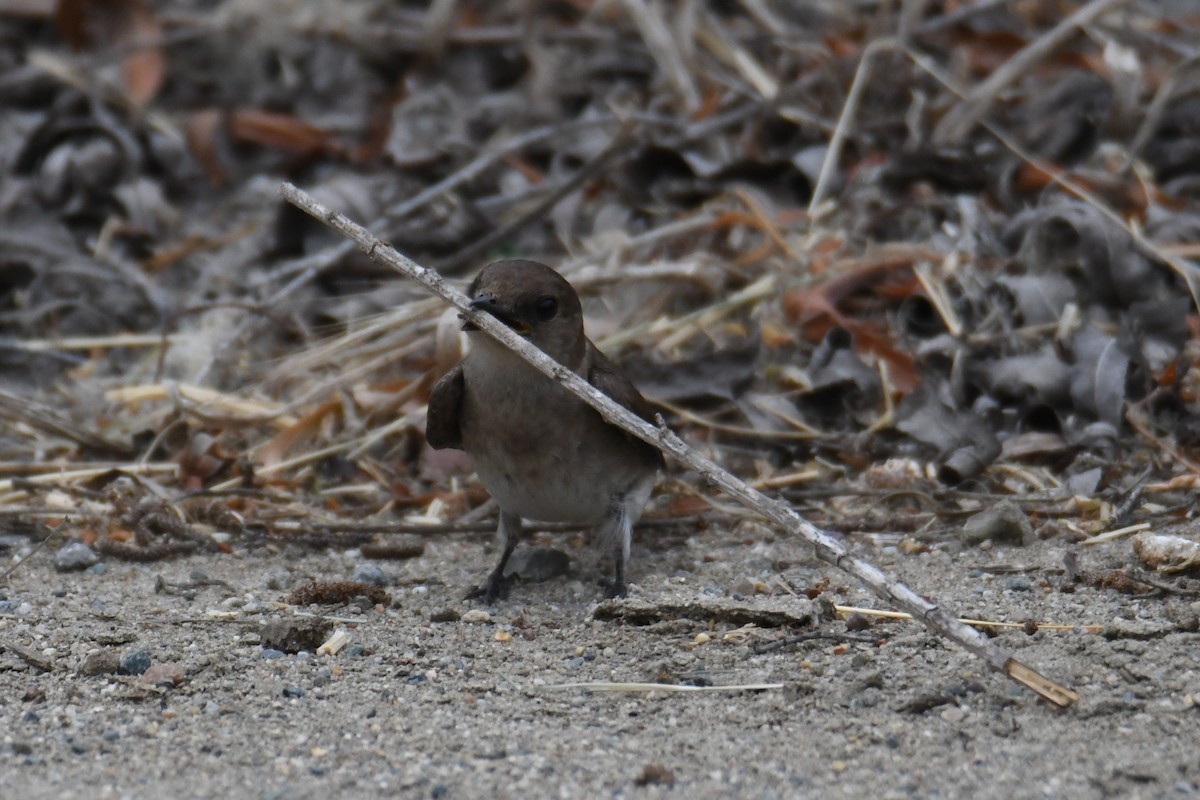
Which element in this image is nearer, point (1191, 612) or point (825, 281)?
point (1191, 612)

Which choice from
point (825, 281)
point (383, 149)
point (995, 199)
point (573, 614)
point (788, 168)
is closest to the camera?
point (573, 614)

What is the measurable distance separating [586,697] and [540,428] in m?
1.60

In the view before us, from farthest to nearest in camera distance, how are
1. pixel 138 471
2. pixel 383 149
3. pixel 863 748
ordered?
pixel 383 149
pixel 138 471
pixel 863 748

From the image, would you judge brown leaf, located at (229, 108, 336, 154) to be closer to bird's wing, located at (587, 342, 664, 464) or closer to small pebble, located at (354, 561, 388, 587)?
bird's wing, located at (587, 342, 664, 464)

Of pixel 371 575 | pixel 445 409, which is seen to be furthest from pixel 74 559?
pixel 445 409

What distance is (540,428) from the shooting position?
581 cm

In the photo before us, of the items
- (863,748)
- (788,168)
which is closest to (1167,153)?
(788,168)

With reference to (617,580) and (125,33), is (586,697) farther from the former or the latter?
(125,33)

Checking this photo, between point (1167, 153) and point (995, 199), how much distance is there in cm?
116

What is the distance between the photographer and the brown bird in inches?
225

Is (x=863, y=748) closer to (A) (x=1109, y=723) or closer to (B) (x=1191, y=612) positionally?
(A) (x=1109, y=723)

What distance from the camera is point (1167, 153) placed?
8602mm

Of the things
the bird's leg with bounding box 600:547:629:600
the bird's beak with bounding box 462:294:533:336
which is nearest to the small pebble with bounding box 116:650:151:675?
the bird's beak with bounding box 462:294:533:336

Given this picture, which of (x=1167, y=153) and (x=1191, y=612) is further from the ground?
(x=1167, y=153)
